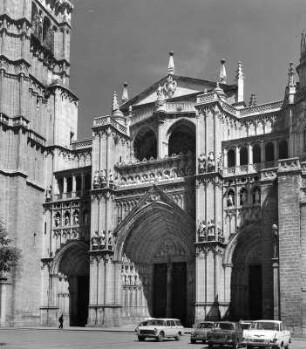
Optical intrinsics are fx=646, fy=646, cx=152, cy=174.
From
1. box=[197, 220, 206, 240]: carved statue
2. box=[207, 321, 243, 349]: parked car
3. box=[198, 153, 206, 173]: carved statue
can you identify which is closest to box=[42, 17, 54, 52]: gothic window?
box=[198, 153, 206, 173]: carved statue

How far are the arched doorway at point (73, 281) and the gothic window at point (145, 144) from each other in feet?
31.5

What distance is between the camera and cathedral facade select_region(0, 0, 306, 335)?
45.8m

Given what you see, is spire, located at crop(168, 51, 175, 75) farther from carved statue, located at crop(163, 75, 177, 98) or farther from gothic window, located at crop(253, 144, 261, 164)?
gothic window, located at crop(253, 144, 261, 164)

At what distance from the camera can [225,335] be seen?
30578 mm

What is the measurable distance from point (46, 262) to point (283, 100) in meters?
23.9

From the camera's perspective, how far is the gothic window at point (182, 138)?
178ft

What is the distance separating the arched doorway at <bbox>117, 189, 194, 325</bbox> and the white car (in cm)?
2080

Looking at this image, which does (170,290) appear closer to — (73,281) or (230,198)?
(73,281)

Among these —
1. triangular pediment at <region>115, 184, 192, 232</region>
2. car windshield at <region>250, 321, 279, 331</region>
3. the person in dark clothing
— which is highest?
triangular pediment at <region>115, 184, 192, 232</region>

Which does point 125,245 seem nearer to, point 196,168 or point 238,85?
point 196,168

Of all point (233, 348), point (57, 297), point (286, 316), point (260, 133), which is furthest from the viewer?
point (57, 297)

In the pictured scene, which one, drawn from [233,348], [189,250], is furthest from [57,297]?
[233,348]

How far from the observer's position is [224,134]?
163 ft

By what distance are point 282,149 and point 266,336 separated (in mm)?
21652
